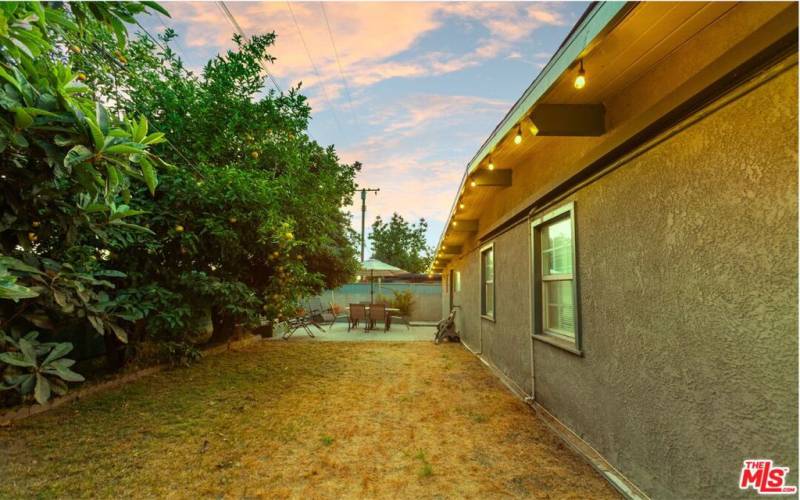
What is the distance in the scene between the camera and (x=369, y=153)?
1287cm

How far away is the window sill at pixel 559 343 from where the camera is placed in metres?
3.29

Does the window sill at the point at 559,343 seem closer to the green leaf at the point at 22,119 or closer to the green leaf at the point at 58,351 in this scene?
the green leaf at the point at 22,119

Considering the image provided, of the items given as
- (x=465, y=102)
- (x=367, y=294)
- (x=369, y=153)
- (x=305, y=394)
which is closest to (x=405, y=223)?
(x=367, y=294)

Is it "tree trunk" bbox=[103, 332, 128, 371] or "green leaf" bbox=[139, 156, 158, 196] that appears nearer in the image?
"green leaf" bbox=[139, 156, 158, 196]

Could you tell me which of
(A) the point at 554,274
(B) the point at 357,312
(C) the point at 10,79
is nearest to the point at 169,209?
(C) the point at 10,79

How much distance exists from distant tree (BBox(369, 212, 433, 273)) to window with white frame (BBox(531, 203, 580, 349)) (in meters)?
36.8

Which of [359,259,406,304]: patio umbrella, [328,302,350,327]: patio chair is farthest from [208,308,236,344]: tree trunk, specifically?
[359,259,406,304]: patio umbrella

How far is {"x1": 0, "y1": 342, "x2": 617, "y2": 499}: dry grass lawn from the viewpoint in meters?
2.54

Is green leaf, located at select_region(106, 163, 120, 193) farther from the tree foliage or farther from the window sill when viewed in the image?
the window sill

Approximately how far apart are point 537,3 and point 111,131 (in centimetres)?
431

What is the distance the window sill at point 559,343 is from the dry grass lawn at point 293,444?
0.84 metres

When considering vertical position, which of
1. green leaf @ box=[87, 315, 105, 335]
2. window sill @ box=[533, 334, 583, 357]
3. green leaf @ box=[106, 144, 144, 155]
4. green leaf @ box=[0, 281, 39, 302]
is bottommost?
window sill @ box=[533, 334, 583, 357]

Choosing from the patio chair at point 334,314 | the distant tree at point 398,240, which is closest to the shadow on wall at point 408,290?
the patio chair at point 334,314

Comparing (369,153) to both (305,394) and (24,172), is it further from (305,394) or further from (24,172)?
(24,172)
